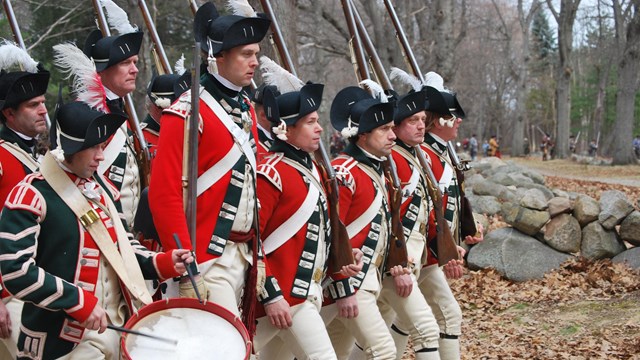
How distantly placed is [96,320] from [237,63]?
5.37ft

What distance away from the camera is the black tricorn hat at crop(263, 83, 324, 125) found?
5012mm

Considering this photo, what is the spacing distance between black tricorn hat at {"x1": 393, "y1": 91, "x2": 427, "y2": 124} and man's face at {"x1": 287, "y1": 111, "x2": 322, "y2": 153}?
4.23ft

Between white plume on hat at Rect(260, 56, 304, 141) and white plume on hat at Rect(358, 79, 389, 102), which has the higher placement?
white plume on hat at Rect(260, 56, 304, 141)

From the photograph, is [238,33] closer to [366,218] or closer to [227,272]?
[227,272]

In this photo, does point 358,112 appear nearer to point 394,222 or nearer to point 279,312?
point 394,222

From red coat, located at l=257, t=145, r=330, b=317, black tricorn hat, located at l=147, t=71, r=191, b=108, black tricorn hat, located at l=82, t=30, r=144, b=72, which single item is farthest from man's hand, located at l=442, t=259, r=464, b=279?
black tricorn hat, located at l=82, t=30, r=144, b=72

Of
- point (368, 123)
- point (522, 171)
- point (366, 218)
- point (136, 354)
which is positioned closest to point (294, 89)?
point (368, 123)

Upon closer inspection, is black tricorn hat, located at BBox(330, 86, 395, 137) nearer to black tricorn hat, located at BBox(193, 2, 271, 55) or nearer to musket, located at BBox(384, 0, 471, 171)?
black tricorn hat, located at BBox(193, 2, 271, 55)

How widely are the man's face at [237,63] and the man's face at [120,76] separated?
1.08 metres

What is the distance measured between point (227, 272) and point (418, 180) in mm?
2230

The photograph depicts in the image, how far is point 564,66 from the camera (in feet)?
113

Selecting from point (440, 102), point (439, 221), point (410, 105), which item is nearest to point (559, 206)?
point (440, 102)

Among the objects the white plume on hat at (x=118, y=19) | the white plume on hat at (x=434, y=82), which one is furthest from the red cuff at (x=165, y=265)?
the white plume on hat at (x=434, y=82)

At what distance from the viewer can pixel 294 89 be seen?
17.4ft
